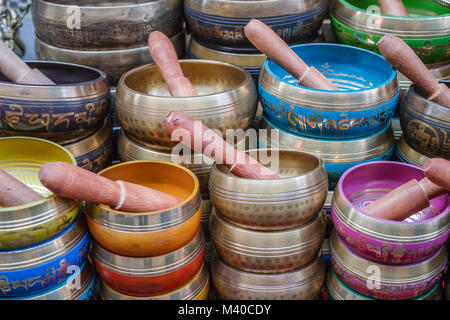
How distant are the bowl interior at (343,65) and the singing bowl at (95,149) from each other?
0.51 metres

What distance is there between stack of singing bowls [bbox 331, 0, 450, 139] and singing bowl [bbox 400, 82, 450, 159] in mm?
188

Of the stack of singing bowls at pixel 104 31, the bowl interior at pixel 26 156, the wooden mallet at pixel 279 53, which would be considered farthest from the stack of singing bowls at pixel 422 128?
the bowl interior at pixel 26 156

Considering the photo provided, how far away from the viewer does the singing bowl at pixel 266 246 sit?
3.91ft

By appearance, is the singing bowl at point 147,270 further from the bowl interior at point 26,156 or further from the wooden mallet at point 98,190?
the bowl interior at point 26,156

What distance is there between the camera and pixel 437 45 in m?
1.51

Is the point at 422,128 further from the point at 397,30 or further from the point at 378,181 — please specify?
the point at 397,30

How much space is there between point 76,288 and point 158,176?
0.32 m

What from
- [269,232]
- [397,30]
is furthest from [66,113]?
[397,30]

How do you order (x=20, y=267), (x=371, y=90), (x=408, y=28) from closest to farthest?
(x=20, y=267), (x=371, y=90), (x=408, y=28)

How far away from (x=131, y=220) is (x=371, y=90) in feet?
2.17

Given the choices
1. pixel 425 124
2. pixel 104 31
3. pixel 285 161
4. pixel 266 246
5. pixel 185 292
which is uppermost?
pixel 104 31

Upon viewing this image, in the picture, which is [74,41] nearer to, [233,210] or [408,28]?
[233,210]

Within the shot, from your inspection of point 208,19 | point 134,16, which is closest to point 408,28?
point 208,19

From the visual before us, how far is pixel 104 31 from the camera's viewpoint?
1545 millimetres
